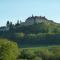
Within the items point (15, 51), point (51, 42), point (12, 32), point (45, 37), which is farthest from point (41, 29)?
point (15, 51)

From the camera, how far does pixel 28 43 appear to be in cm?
9738

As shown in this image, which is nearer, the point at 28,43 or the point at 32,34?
the point at 28,43

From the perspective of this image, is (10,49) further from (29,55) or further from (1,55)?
(29,55)

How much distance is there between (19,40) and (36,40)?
241 inches

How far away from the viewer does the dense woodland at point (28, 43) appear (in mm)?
45812

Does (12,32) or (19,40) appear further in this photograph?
(12,32)

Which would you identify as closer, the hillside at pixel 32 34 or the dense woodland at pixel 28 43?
the dense woodland at pixel 28 43

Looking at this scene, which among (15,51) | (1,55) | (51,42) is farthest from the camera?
(51,42)

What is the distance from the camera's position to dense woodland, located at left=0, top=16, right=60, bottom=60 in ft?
150

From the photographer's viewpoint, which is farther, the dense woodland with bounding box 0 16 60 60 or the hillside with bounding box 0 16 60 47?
the hillside with bounding box 0 16 60 47

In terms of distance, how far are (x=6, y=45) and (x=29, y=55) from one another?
38.8ft

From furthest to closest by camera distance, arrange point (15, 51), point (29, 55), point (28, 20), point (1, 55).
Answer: point (28, 20) → point (29, 55) → point (15, 51) → point (1, 55)

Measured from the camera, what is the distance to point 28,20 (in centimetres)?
15000

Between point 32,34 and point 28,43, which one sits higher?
point 32,34
